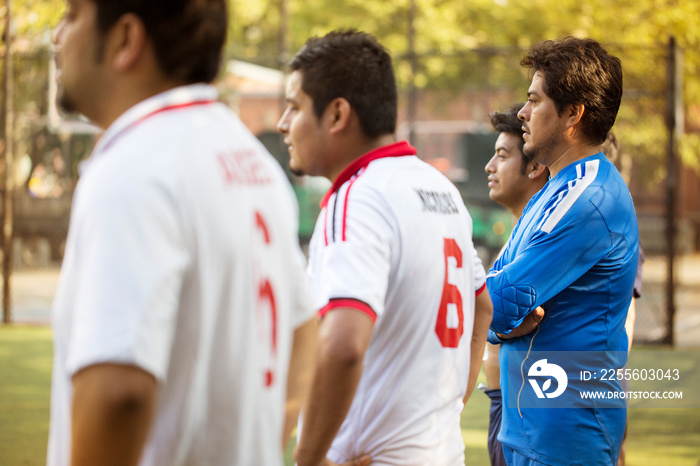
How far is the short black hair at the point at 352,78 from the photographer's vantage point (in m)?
2.21

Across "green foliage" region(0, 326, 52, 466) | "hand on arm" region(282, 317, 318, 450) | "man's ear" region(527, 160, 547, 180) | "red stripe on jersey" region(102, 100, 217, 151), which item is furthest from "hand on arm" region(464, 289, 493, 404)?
"green foliage" region(0, 326, 52, 466)

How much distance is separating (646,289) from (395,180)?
41.3ft

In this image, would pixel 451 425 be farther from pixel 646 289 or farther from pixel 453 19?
pixel 453 19

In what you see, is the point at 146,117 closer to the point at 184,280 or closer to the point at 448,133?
the point at 184,280

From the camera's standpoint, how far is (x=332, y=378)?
1.91 m

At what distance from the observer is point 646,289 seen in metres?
13.7

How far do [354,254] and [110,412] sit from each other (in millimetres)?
954

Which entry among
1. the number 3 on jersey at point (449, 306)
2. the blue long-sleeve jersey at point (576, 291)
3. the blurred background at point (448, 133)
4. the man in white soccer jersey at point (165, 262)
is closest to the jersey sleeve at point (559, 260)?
the blue long-sleeve jersey at point (576, 291)

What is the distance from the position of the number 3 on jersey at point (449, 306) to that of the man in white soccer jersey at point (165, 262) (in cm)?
79

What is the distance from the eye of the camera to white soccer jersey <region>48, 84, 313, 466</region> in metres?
1.14

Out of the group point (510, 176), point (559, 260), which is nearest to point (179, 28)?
point (559, 260)

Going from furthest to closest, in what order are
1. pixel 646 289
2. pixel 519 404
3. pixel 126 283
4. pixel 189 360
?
pixel 646 289, pixel 519 404, pixel 189 360, pixel 126 283

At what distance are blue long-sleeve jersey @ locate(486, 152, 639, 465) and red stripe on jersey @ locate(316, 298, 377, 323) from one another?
95 centimetres

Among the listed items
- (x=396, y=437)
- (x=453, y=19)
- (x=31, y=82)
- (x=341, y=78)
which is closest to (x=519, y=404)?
(x=396, y=437)
